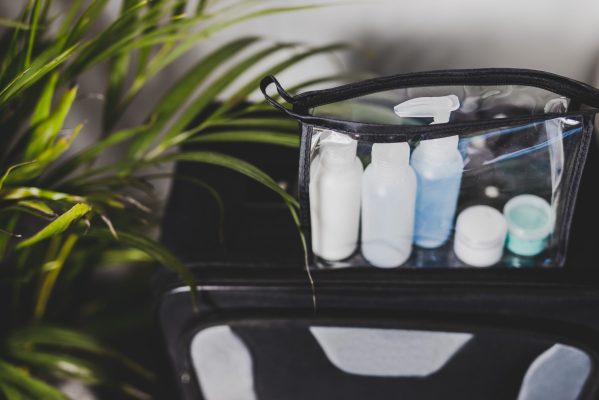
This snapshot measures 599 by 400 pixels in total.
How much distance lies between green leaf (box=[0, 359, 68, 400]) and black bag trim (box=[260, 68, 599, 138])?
0.38 meters

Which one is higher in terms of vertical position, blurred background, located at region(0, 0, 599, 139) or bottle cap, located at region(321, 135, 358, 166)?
blurred background, located at region(0, 0, 599, 139)

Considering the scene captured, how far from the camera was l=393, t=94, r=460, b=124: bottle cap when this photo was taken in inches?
20.0

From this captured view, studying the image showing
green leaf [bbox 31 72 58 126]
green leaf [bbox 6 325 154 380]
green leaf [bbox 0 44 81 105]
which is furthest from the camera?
green leaf [bbox 6 325 154 380]

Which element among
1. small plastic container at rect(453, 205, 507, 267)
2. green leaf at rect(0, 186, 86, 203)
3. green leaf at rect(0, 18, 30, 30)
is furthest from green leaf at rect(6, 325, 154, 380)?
small plastic container at rect(453, 205, 507, 267)

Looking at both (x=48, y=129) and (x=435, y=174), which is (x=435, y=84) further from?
(x=48, y=129)

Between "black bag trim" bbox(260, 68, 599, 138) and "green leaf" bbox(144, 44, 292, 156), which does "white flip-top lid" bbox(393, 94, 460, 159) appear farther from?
"green leaf" bbox(144, 44, 292, 156)

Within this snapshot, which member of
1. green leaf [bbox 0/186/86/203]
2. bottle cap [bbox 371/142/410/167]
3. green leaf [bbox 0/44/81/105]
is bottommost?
green leaf [bbox 0/186/86/203]

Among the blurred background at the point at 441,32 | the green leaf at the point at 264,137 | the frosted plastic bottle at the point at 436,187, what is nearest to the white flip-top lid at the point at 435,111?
the frosted plastic bottle at the point at 436,187

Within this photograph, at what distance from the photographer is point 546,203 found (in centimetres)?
58

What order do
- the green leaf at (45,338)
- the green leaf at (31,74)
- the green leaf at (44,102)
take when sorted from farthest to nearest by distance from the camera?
the green leaf at (45,338) < the green leaf at (44,102) < the green leaf at (31,74)

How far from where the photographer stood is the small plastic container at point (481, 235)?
0.57 meters

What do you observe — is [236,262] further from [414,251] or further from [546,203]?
[546,203]

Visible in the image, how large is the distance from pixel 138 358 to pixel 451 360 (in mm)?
606

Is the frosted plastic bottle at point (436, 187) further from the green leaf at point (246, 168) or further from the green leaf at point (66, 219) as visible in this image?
the green leaf at point (66, 219)
